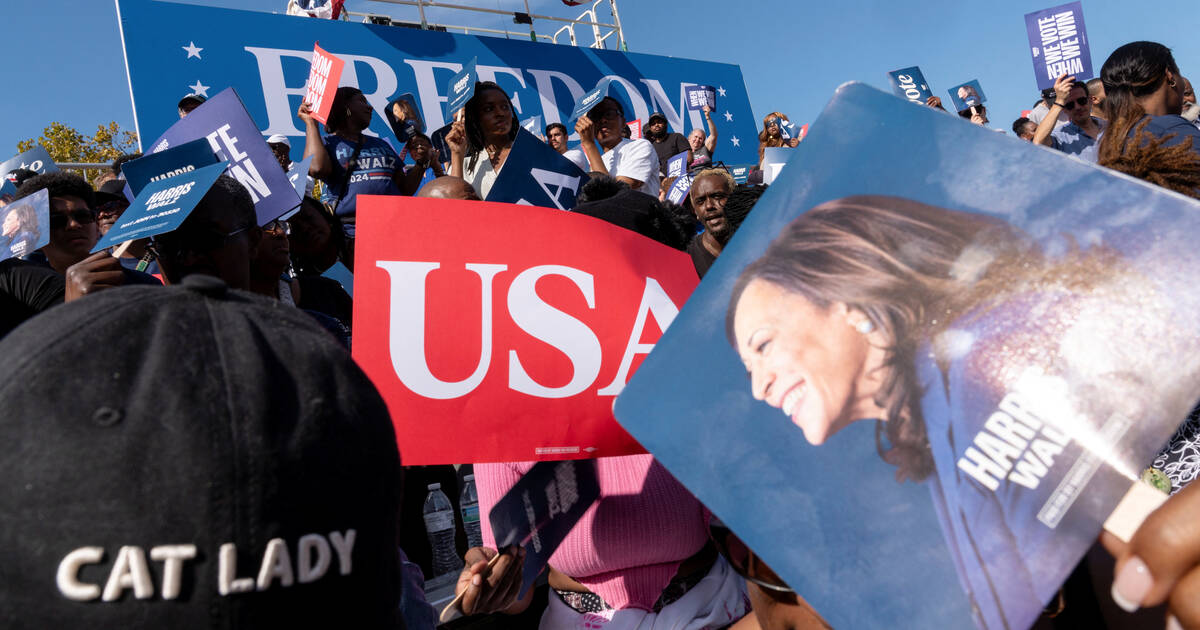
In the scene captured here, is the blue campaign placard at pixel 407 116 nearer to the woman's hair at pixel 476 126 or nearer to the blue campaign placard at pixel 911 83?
the woman's hair at pixel 476 126

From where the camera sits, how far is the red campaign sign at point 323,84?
4.43m

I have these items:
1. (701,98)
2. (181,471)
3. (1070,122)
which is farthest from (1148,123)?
(701,98)

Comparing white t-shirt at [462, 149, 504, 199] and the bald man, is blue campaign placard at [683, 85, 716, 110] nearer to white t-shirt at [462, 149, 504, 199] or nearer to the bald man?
white t-shirt at [462, 149, 504, 199]

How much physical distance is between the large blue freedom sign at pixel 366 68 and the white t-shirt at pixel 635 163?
479 cm

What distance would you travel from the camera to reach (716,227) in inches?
182

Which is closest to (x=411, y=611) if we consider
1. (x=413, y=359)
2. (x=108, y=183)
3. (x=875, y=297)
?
(x=413, y=359)

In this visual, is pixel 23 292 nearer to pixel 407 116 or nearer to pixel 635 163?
pixel 635 163

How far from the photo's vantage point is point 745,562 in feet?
5.55

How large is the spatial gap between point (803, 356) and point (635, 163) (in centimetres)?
441

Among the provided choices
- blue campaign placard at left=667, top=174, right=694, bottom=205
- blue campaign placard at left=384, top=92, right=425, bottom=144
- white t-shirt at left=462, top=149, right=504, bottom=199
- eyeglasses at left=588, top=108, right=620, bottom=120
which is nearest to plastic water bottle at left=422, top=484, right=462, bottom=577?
white t-shirt at left=462, top=149, right=504, bottom=199

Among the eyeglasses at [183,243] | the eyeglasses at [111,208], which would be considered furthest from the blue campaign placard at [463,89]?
the eyeglasses at [183,243]

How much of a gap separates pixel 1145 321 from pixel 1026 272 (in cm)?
15

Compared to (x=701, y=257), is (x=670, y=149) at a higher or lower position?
higher

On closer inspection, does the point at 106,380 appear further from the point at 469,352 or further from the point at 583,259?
the point at 583,259
